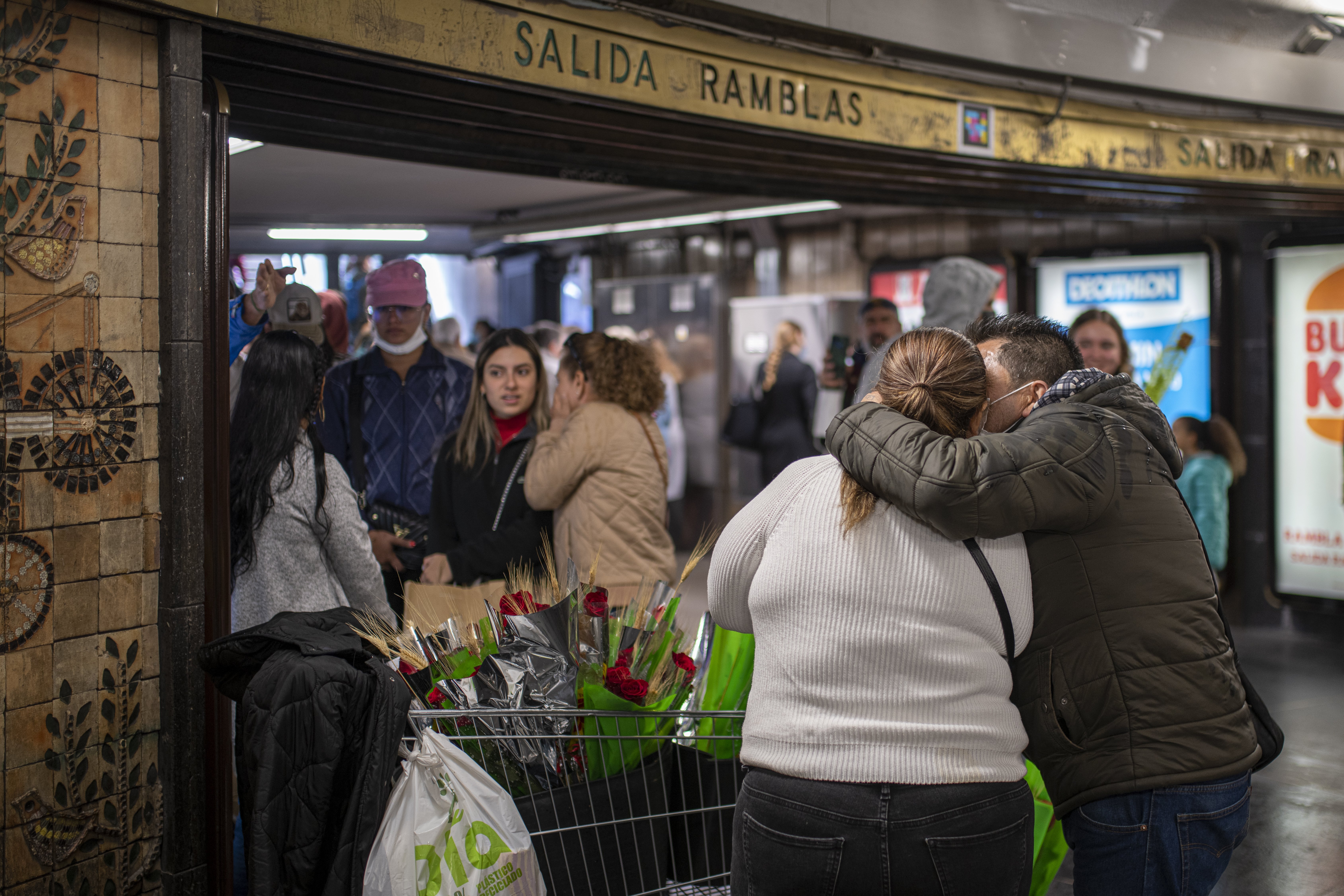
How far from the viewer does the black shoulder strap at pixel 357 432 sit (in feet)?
13.1

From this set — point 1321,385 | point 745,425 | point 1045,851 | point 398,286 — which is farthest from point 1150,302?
point 1045,851

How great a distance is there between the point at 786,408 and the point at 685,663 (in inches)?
226

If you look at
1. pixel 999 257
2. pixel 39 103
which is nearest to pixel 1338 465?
pixel 999 257

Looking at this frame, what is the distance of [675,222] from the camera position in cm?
884

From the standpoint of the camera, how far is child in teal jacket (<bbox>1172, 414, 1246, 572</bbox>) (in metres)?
6.17

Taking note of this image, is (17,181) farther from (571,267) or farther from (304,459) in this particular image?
(571,267)

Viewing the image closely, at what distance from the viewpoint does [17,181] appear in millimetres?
2164

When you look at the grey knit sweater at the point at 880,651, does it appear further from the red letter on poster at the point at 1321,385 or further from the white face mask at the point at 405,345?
the red letter on poster at the point at 1321,385

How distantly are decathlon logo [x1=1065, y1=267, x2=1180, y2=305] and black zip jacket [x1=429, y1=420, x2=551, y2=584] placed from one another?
5.18 metres

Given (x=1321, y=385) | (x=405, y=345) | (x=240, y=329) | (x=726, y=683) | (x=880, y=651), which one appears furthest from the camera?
(x=1321, y=385)

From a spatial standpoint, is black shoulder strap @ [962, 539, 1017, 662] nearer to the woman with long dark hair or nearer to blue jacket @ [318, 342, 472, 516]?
the woman with long dark hair

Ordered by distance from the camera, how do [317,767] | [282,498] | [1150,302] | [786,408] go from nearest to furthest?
1. [317,767]
2. [282,498]
3. [1150,302]
4. [786,408]

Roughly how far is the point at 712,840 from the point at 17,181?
6.67 ft

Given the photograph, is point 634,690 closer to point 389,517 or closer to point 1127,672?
point 1127,672
